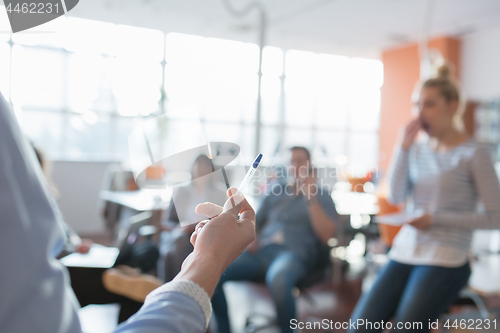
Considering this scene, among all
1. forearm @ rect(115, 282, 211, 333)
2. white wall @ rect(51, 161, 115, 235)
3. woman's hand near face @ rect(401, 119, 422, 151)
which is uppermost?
woman's hand near face @ rect(401, 119, 422, 151)

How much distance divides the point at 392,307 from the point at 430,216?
390 millimetres

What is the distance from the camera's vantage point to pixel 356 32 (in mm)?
6363

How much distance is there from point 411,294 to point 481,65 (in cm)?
600

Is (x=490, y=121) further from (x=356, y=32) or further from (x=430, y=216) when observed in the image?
(x=430, y=216)

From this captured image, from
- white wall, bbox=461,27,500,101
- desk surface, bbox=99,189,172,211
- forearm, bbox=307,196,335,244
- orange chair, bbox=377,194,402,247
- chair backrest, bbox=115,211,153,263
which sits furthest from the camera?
white wall, bbox=461,27,500,101

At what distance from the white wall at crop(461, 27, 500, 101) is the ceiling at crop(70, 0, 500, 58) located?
0.18 meters

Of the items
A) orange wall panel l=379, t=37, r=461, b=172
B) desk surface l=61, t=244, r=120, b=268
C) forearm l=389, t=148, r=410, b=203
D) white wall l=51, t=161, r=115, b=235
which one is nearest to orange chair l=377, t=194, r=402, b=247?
forearm l=389, t=148, r=410, b=203

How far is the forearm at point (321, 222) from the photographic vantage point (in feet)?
7.20

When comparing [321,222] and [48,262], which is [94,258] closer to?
[321,222]

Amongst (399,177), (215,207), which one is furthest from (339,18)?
(215,207)

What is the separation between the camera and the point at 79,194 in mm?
5855

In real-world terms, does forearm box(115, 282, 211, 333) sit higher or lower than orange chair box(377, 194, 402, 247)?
higher

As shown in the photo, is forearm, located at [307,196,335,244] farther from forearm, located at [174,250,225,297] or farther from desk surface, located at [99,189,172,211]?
forearm, located at [174,250,225,297]

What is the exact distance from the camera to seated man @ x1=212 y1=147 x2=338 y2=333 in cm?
203
